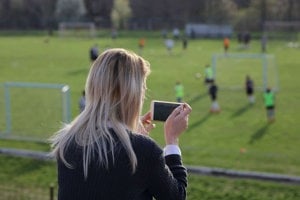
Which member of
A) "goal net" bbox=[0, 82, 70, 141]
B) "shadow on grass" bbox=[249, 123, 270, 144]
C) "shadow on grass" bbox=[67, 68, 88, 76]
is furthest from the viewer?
"shadow on grass" bbox=[67, 68, 88, 76]

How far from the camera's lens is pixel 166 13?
8006 cm

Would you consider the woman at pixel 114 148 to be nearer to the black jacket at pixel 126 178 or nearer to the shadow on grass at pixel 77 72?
the black jacket at pixel 126 178

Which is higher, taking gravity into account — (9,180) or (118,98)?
(118,98)

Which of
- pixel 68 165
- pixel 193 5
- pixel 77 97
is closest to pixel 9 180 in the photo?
pixel 68 165

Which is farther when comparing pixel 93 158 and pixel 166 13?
pixel 166 13

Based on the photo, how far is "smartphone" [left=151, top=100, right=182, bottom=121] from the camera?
3.03 meters

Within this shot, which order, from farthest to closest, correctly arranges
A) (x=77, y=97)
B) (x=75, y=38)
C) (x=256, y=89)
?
(x=75, y=38) → (x=256, y=89) → (x=77, y=97)

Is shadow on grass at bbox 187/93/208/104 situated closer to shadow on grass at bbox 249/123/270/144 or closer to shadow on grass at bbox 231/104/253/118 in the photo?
shadow on grass at bbox 231/104/253/118

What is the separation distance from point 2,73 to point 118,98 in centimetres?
3014

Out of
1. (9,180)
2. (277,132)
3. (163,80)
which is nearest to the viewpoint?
(9,180)

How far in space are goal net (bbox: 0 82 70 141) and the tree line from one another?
56.4 m

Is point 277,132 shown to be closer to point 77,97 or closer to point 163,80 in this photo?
point 77,97

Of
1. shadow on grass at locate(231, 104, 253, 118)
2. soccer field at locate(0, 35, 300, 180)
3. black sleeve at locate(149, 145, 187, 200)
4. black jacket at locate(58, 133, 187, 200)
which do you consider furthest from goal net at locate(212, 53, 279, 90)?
black jacket at locate(58, 133, 187, 200)

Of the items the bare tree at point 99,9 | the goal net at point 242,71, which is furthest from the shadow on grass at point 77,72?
the bare tree at point 99,9
